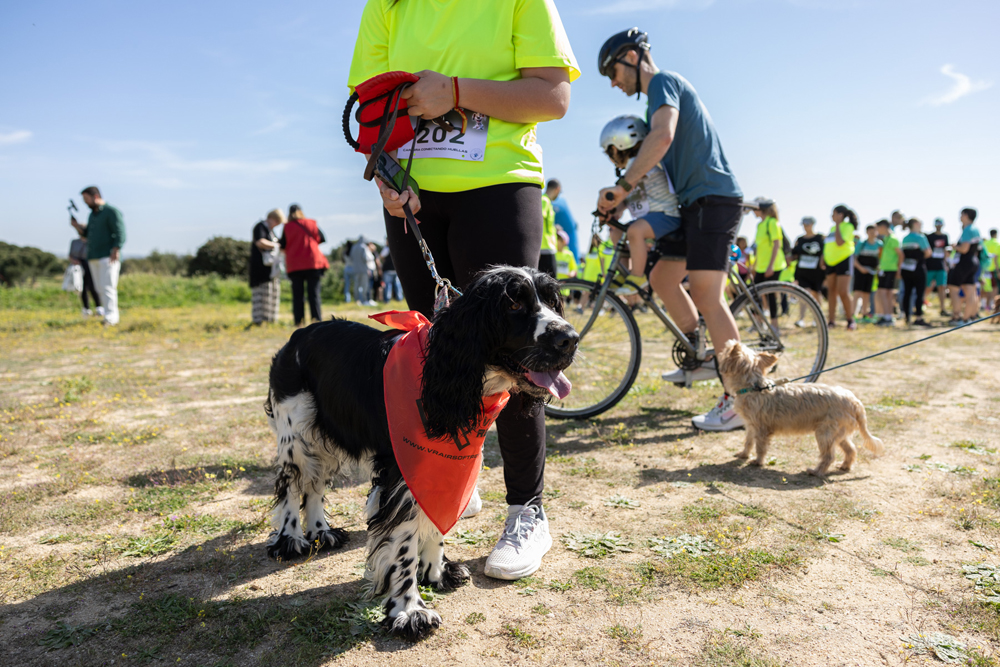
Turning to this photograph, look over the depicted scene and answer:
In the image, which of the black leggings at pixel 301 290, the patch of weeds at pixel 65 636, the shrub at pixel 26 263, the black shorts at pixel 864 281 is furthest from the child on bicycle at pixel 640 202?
the shrub at pixel 26 263

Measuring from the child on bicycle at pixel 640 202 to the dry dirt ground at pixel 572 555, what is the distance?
50.7 inches

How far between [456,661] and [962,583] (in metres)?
1.89

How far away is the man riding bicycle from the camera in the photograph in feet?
13.1

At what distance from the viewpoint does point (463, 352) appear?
186 cm

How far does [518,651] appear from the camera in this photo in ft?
6.26

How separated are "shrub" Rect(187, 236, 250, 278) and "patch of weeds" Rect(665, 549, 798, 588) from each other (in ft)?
108

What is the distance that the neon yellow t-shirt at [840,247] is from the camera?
11.2m

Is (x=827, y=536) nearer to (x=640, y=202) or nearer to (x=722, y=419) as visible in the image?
(x=722, y=419)

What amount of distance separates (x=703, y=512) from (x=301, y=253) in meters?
9.20

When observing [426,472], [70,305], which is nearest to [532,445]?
[426,472]

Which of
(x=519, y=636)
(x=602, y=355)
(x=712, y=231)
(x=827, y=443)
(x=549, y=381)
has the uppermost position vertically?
(x=712, y=231)

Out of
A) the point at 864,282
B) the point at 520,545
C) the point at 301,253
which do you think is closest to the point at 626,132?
the point at 520,545

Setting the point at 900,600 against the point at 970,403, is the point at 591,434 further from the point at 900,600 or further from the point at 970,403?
the point at 970,403

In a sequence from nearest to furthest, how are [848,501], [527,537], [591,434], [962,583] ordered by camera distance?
[962,583] < [527,537] < [848,501] < [591,434]
